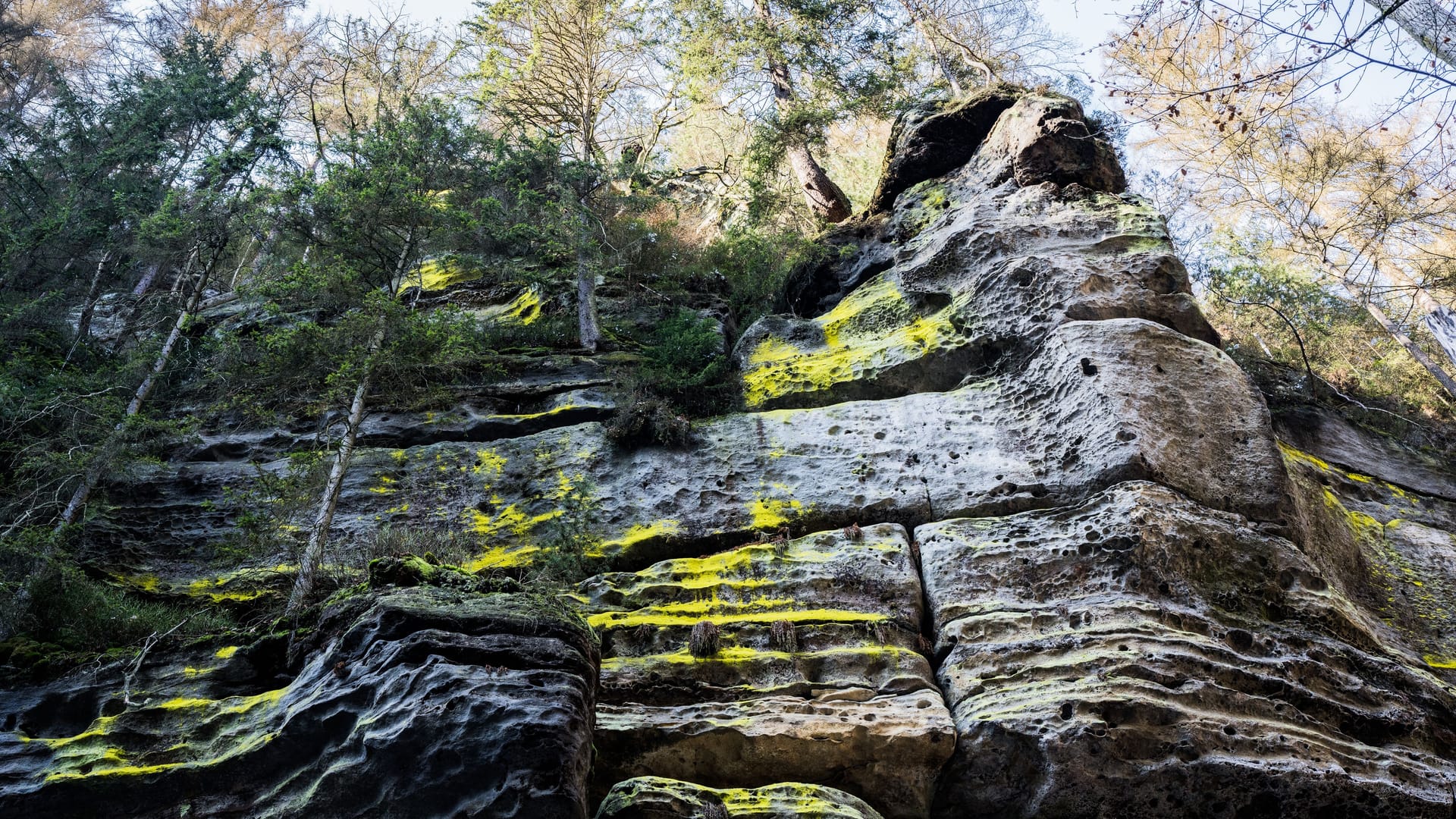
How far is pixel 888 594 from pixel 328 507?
18.3ft

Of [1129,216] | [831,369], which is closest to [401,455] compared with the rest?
[831,369]

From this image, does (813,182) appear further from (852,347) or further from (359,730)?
(359,730)

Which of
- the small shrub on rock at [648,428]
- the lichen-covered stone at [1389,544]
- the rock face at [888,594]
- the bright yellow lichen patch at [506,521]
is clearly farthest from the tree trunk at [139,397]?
the lichen-covered stone at [1389,544]

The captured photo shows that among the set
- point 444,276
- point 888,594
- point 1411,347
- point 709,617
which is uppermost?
point 444,276

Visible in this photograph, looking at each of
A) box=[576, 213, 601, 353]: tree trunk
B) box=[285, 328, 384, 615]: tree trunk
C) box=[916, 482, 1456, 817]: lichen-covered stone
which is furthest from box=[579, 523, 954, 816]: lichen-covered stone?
box=[576, 213, 601, 353]: tree trunk

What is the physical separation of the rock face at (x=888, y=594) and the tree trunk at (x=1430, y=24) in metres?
3.35

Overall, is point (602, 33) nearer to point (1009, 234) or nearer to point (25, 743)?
point (1009, 234)

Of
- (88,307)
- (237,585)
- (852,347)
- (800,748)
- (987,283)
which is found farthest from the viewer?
(88,307)

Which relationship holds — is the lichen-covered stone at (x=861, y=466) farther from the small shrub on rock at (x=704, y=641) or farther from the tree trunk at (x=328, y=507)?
the small shrub on rock at (x=704, y=641)

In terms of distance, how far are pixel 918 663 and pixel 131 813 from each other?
19.1 ft

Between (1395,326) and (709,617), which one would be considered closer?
(709,617)

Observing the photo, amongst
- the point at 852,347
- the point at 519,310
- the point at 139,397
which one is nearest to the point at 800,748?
the point at 852,347

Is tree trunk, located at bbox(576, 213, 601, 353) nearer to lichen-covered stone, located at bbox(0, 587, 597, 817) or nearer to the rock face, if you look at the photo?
the rock face

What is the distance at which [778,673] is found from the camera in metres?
7.17
